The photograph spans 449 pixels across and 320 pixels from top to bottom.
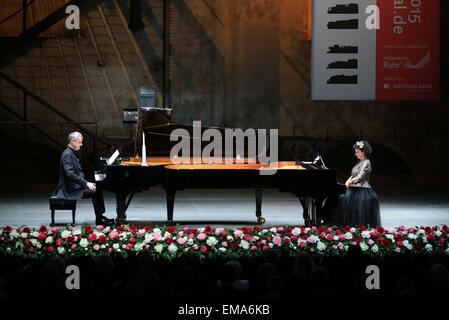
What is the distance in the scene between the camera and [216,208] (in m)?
10.8

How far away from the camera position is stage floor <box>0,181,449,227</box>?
9328 millimetres

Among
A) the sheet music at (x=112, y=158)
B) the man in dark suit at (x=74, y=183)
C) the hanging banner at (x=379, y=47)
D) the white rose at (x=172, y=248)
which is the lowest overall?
the white rose at (x=172, y=248)

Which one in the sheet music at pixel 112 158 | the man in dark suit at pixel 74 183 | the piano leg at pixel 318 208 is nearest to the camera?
the piano leg at pixel 318 208

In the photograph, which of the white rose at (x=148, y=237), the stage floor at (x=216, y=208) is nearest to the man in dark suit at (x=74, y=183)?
the stage floor at (x=216, y=208)

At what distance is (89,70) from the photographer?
1584 cm

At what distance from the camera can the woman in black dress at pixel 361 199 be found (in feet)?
25.7

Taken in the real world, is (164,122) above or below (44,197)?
above

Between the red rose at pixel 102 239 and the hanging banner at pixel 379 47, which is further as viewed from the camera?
the hanging banner at pixel 379 47

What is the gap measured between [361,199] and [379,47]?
7378mm

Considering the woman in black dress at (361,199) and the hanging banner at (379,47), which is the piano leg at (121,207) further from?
the hanging banner at (379,47)

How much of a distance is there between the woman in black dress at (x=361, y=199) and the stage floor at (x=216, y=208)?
4.16 ft
